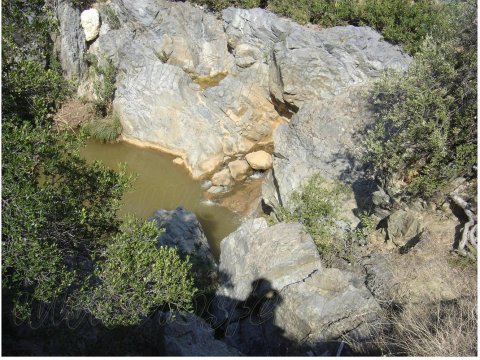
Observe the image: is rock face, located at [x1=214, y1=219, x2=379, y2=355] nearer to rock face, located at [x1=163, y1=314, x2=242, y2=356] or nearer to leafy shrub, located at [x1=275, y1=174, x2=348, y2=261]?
rock face, located at [x1=163, y1=314, x2=242, y2=356]

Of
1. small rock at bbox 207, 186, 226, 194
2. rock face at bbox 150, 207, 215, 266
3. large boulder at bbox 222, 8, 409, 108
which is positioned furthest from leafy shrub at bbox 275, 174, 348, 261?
large boulder at bbox 222, 8, 409, 108

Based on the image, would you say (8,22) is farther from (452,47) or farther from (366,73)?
(366,73)

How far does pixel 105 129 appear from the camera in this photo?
1956 centimetres

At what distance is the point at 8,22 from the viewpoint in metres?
7.80

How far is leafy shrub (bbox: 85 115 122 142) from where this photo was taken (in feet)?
63.9

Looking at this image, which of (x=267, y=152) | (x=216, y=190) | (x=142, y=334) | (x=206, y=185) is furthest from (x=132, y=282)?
(x=267, y=152)

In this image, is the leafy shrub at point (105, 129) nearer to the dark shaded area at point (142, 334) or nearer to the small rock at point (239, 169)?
the small rock at point (239, 169)

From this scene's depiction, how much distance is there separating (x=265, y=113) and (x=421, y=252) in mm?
11098

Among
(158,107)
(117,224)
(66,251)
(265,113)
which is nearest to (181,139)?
(158,107)

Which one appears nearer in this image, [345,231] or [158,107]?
[345,231]

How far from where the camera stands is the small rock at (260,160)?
59.7 ft

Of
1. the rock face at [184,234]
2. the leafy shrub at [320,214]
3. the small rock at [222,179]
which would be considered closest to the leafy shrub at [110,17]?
the small rock at [222,179]

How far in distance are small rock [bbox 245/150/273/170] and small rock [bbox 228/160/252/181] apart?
266 mm

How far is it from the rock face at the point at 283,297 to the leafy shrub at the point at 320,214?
4.27 ft
